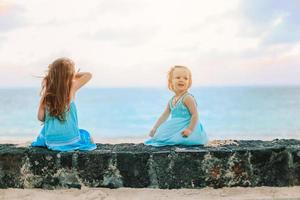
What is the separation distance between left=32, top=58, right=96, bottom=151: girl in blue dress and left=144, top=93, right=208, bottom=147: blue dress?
72cm

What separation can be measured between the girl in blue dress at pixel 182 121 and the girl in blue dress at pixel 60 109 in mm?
754

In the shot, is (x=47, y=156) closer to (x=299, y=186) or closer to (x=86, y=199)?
(x=86, y=199)

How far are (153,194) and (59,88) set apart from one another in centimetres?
139

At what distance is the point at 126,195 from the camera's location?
4.40 m

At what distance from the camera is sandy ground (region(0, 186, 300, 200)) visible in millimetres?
4312

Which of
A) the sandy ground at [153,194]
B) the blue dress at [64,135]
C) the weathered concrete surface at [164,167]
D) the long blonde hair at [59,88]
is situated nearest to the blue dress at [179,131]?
the weathered concrete surface at [164,167]

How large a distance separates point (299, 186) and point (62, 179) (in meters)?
2.25

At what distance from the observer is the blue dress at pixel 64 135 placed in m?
4.76

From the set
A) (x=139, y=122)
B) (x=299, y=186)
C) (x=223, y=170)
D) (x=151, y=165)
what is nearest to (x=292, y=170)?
(x=299, y=186)

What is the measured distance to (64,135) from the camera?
15.7 feet

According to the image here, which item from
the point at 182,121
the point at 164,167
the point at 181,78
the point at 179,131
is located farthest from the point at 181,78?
the point at 164,167

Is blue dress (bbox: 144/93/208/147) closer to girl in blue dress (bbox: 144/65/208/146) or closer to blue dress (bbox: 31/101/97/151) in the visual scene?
girl in blue dress (bbox: 144/65/208/146)

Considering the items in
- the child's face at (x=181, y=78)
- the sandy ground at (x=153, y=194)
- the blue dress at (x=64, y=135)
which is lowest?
the sandy ground at (x=153, y=194)

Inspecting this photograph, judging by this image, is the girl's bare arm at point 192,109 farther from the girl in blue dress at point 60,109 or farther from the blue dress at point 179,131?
the girl in blue dress at point 60,109
